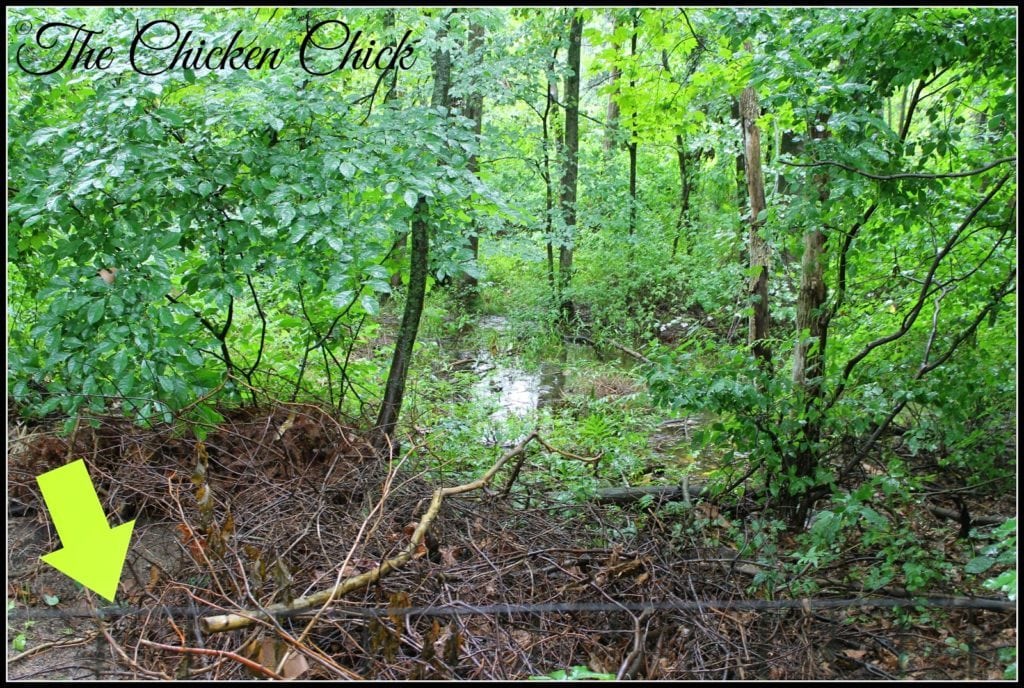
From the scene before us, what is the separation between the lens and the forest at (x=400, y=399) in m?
2.86

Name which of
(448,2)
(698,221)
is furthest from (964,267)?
(698,221)

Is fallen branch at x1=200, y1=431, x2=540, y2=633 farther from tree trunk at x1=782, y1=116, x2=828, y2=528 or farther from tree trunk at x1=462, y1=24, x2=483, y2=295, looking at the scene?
tree trunk at x1=462, y1=24, x2=483, y2=295

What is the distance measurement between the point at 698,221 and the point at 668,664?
10.9m

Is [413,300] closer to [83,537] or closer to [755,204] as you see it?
[83,537]

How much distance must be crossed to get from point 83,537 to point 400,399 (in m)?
2.25

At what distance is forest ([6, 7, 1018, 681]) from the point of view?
2.86 meters

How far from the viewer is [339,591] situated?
2805 millimetres

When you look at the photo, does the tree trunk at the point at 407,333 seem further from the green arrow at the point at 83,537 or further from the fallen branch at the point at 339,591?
the green arrow at the point at 83,537

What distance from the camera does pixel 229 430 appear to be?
384 cm

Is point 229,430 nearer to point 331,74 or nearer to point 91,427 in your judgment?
point 91,427

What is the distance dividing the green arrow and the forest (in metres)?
0.01

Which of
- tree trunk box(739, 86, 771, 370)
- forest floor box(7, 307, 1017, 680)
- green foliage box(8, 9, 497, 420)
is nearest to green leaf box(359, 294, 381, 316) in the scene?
green foliage box(8, 9, 497, 420)

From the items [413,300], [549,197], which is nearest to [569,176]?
[549,197]

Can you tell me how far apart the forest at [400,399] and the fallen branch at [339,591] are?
15 millimetres
